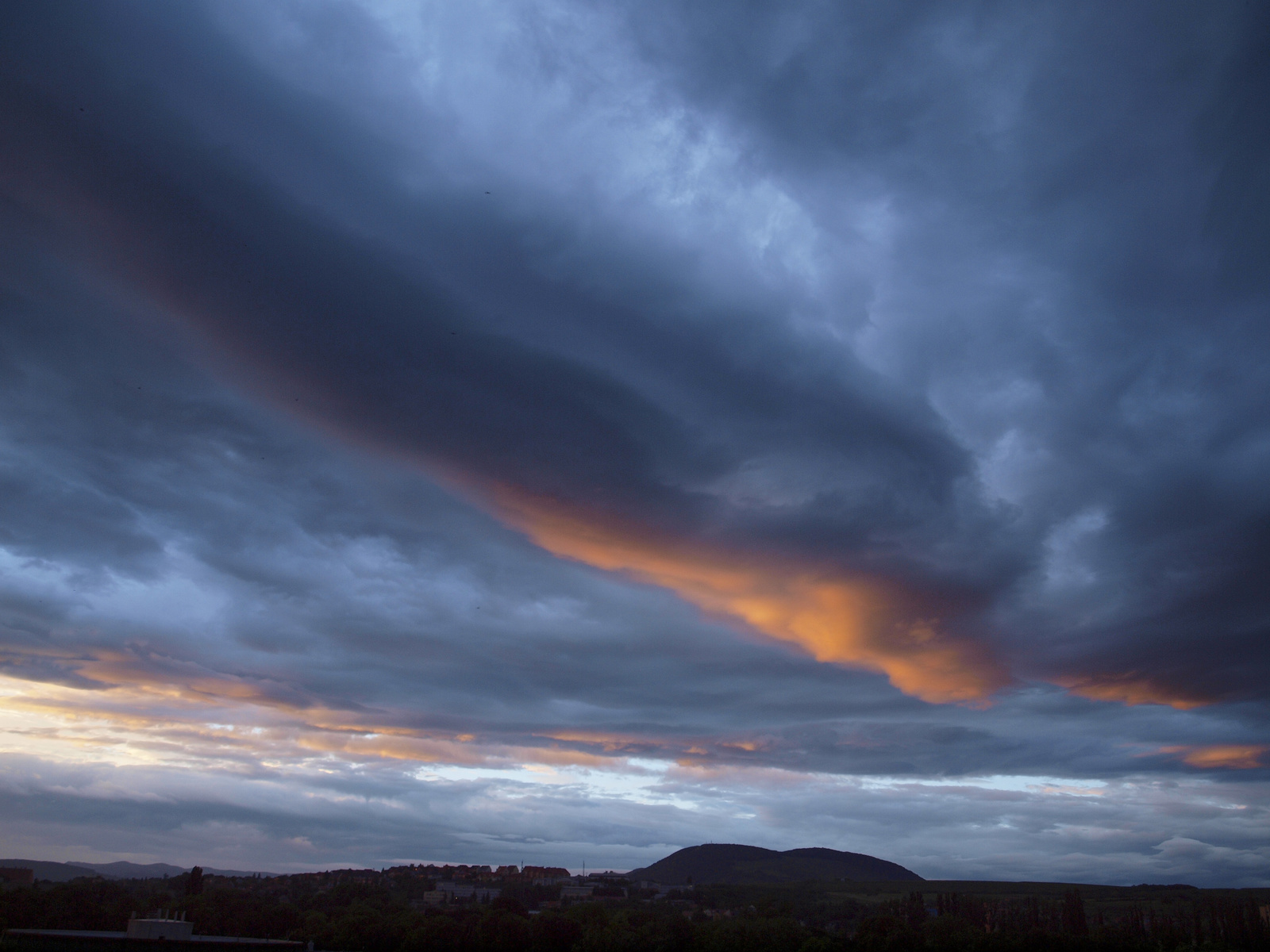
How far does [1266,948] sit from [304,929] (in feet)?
678

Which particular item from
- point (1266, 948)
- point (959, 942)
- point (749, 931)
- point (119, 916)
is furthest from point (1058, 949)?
point (119, 916)

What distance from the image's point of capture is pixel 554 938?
146m

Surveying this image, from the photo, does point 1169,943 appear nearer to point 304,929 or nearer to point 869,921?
point 869,921

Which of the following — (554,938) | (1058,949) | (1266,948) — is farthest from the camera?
(1266,948)

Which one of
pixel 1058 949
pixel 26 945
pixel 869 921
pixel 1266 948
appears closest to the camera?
pixel 26 945

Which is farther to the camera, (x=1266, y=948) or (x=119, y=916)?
(x=1266, y=948)

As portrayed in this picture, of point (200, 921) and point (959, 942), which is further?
point (200, 921)

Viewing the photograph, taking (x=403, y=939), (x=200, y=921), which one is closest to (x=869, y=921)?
(x=403, y=939)

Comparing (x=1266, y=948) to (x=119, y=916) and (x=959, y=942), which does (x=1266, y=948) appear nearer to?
(x=959, y=942)

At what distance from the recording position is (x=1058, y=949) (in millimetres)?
Result: 133500

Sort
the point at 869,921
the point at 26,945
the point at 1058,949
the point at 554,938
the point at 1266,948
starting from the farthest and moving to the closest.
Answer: the point at 1266,948
the point at 869,921
the point at 554,938
the point at 1058,949
the point at 26,945

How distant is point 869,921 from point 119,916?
13199 centimetres

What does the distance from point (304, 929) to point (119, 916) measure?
112 ft

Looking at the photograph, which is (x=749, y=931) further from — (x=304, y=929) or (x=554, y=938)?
(x=304, y=929)
